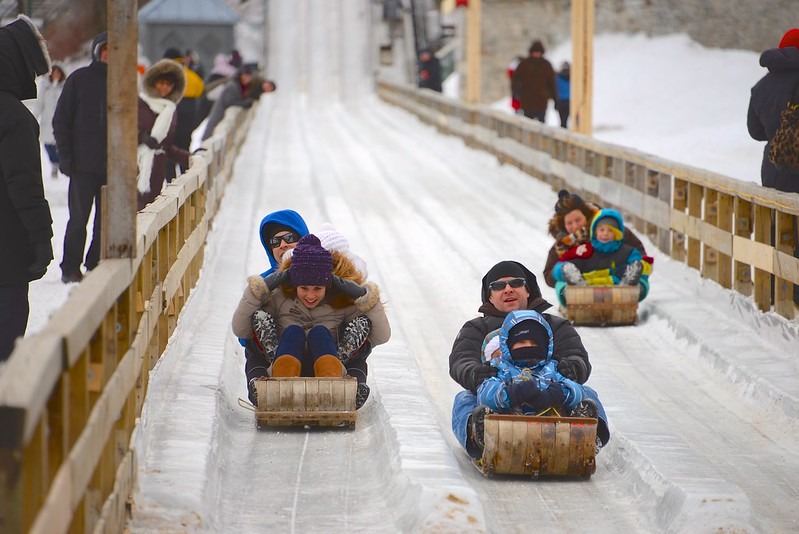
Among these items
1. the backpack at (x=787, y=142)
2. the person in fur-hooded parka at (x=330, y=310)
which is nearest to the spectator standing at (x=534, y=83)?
the backpack at (x=787, y=142)

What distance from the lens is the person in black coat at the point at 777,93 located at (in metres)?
8.15

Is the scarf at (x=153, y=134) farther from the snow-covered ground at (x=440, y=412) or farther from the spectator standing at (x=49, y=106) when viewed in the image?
the spectator standing at (x=49, y=106)

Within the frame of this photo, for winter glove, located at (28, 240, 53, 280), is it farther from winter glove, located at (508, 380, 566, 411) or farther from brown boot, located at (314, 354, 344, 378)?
winter glove, located at (508, 380, 566, 411)

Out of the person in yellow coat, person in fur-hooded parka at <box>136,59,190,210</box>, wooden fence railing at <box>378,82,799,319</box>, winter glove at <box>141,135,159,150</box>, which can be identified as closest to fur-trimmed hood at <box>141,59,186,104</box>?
person in fur-hooded parka at <box>136,59,190,210</box>

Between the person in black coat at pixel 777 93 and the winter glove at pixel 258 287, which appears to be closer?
the winter glove at pixel 258 287

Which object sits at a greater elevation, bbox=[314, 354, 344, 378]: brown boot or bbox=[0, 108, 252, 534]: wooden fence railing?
bbox=[0, 108, 252, 534]: wooden fence railing

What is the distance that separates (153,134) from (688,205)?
402 cm

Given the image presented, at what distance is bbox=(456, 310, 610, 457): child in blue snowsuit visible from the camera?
539 centimetres

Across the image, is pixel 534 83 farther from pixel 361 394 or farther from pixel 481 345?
pixel 481 345

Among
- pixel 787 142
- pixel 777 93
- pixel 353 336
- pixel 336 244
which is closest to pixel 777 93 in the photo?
pixel 777 93

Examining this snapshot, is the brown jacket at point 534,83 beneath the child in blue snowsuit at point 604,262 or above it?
above

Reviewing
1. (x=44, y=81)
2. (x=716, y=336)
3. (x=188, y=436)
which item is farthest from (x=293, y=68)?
(x=188, y=436)

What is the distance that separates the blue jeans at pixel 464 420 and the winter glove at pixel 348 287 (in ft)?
2.39

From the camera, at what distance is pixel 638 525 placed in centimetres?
494
